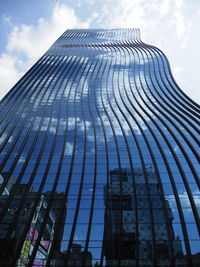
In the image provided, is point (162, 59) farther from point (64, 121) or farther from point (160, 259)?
point (160, 259)

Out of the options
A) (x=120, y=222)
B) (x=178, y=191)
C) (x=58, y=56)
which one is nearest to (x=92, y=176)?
(x=120, y=222)

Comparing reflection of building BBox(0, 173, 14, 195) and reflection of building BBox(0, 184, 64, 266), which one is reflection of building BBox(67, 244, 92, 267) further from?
reflection of building BBox(0, 173, 14, 195)

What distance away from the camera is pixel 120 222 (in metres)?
26.4

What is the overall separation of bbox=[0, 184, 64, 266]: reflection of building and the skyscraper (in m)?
0.11

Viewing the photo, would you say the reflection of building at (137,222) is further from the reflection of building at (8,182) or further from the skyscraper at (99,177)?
the reflection of building at (8,182)

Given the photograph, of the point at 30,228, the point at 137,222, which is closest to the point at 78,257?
the point at 30,228

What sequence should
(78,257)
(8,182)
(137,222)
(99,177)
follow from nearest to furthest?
(78,257) < (137,222) < (8,182) < (99,177)

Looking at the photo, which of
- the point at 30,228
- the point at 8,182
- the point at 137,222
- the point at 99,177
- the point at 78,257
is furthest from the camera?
the point at 99,177

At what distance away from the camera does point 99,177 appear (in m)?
33.6

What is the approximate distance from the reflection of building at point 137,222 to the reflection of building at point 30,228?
20.2 feet

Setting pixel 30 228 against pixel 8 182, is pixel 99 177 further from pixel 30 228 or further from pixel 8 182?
pixel 8 182

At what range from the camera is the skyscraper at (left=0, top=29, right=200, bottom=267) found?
23.9m

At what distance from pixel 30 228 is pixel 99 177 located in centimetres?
1203

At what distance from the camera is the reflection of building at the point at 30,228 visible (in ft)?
76.2
